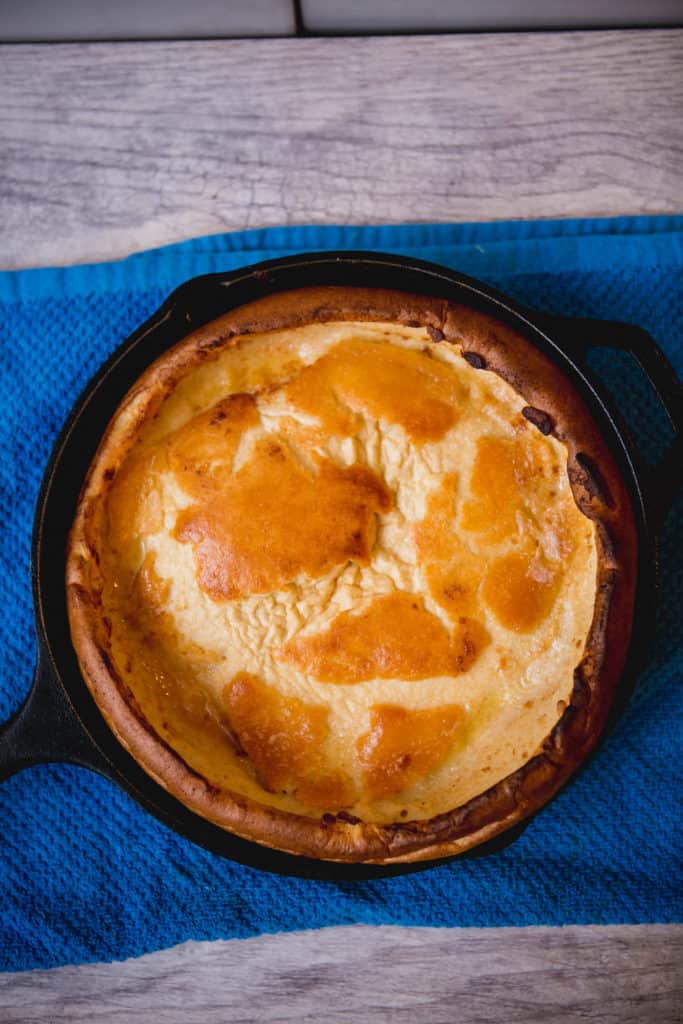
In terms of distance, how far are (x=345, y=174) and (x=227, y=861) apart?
1113mm

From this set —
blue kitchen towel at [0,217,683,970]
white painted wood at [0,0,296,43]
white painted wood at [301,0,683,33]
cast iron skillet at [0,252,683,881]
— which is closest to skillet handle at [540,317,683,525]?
cast iron skillet at [0,252,683,881]

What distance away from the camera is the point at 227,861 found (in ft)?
4.11

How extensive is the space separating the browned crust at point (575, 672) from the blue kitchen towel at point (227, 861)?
247 millimetres

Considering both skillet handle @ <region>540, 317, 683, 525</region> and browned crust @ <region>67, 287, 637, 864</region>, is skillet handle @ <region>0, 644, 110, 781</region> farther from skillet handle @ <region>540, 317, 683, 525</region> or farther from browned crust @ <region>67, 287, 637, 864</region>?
skillet handle @ <region>540, 317, 683, 525</region>

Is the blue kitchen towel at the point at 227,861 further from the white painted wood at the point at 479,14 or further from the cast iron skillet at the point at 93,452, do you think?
the white painted wood at the point at 479,14

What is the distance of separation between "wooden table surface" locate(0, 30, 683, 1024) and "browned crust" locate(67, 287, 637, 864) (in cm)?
34

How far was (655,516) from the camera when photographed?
42.1 inches

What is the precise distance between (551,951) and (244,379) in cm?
103

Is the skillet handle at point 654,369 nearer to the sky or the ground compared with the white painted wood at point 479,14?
nearer to the ground

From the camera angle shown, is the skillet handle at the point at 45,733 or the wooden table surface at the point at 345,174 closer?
the skillet handle at the point at 45,733

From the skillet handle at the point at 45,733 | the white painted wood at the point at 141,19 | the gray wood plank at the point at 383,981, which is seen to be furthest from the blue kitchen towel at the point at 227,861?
the white painted wood at the point at 141,19

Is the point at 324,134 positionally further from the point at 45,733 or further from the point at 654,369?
the point at 45,733

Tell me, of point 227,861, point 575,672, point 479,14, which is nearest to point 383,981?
point 227,861

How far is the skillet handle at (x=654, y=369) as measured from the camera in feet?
3.52
